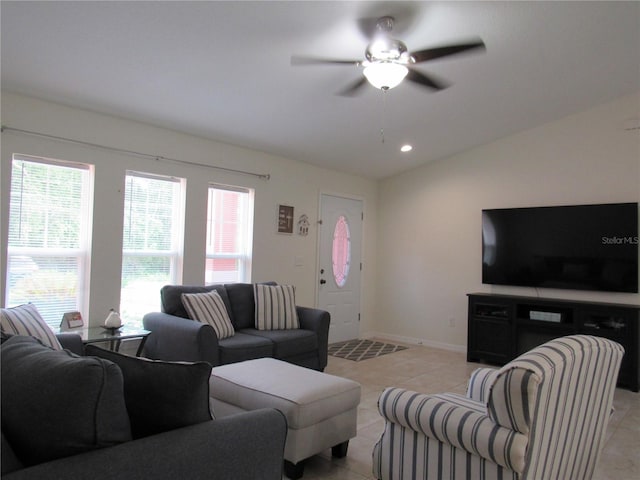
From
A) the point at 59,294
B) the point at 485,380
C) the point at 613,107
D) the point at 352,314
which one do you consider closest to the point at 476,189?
the point at 613,107

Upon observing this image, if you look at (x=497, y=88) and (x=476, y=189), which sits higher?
(x=497, y=88)

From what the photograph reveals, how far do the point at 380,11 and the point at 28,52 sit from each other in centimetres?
225

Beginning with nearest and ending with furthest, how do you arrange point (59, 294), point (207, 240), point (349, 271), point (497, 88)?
point (59, 294), point (497, 88), point (207, 240), point (349, 271)

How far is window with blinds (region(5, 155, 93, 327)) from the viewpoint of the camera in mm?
3393

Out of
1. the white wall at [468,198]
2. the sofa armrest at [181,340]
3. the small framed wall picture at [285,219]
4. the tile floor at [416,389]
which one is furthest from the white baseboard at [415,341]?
the sofa armrest at [181,340]

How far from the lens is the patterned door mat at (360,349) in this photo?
5.33 m

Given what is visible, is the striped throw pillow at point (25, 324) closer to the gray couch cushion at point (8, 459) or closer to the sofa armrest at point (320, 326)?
the gray couch cushion at point (8, 459)

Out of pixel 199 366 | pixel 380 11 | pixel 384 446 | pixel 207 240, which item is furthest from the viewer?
pixel 207 240

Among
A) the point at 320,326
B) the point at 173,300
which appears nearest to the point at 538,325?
the point at 320,326

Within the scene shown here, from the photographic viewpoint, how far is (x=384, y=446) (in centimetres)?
217

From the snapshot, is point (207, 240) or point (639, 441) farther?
point (207, 240)

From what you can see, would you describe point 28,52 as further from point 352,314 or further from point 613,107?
point 613,107

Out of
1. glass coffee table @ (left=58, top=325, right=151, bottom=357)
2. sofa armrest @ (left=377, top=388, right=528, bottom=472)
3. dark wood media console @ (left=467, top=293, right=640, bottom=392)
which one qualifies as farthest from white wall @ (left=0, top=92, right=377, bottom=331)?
sofa armrest @ (left=377, top=388, right=528, bottom=472)

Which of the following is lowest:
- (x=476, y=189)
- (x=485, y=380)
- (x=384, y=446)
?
(x=384, y=446)
